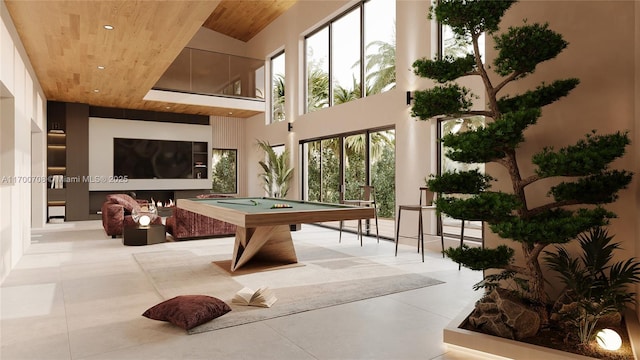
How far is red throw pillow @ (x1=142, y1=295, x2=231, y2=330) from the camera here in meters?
2.80

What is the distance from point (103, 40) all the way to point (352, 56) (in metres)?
4.62

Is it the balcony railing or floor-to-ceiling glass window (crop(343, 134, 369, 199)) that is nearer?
floor-to-ceiling glass window (crop(343, 134, 369, 199))

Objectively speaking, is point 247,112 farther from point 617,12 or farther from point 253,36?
point 617,12

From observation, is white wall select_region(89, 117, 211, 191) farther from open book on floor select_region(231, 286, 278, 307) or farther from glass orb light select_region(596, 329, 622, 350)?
glass orb light select_region(596, 329, 622, 350)

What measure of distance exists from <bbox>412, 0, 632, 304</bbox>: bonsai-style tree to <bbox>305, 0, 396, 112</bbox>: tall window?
14.3ft

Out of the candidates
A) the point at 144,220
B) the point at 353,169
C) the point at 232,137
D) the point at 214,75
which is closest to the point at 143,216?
the point at 144,220

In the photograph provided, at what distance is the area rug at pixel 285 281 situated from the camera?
3259 mm

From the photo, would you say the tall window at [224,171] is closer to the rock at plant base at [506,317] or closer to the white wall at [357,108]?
the white wall at [357,108]

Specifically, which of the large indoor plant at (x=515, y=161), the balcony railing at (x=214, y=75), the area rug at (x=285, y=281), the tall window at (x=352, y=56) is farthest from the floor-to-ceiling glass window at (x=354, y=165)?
the large indoor plant at (x=515, y=161)

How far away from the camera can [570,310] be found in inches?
97.8

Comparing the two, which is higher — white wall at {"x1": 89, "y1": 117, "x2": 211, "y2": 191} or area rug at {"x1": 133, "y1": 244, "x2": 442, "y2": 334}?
white wall at {"x1": 89, "y1": 117, "x2": 211, "y2": 191}

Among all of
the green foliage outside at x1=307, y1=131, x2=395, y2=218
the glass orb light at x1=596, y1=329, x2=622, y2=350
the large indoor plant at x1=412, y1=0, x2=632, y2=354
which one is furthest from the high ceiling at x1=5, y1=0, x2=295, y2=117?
the glass orb light at x1=596, y1=329, x2=622, y2=350

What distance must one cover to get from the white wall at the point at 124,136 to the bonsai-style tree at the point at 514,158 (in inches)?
367

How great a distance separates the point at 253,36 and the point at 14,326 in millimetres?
10737
